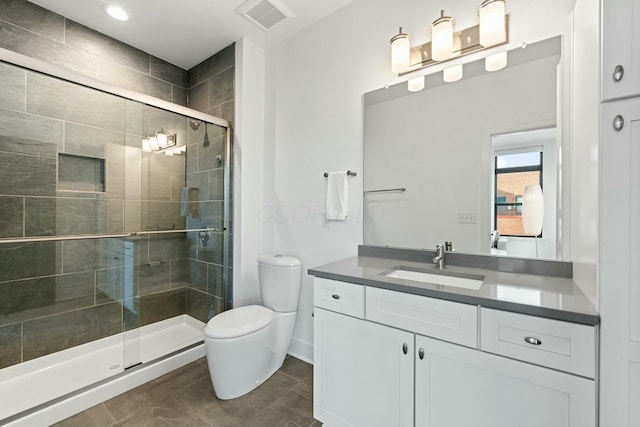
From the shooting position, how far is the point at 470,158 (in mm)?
1491

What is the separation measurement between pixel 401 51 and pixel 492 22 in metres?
0.45

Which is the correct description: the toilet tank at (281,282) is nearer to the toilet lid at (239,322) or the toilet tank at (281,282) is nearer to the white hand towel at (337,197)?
the toilet lid at (239,322)

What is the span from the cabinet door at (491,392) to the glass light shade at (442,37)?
4.75ft

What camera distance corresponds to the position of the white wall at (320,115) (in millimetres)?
1771

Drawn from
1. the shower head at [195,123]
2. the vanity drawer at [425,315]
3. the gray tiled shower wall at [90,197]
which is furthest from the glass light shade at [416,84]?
the shower head at [195,123]

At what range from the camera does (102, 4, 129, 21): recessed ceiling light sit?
1.94 m

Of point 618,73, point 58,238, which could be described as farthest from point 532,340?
point 58,238

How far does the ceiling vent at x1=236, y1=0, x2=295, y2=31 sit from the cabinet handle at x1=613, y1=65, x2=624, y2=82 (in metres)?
1.88

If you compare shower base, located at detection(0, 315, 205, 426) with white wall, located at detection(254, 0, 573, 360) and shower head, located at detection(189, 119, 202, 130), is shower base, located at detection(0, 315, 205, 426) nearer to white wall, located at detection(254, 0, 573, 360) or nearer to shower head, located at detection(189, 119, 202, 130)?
white wall, located at detection(254, 0, 573, 360)

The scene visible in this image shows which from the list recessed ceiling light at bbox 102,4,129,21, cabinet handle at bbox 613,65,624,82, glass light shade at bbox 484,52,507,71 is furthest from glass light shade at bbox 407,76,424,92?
recessed ceiling light at bbox 102,4,129,21

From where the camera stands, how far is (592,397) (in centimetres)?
80

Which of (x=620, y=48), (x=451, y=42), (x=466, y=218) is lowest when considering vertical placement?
(x=466, y=218)

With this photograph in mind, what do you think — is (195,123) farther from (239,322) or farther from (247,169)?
(239,322)

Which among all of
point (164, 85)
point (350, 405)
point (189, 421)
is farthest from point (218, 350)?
point (164, 85)
